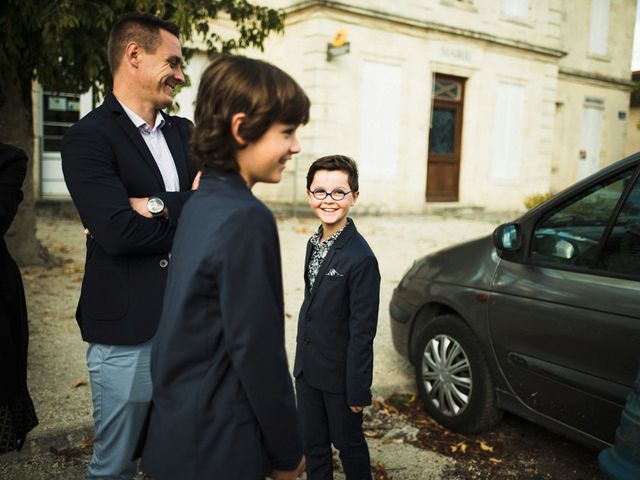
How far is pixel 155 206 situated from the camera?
217 cm

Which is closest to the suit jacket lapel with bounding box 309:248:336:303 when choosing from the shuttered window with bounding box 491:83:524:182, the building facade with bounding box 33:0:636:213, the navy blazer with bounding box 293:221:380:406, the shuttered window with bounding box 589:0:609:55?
the navy blazer with bounding box 293:221:380:406

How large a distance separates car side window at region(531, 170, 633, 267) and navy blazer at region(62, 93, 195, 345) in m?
1.97

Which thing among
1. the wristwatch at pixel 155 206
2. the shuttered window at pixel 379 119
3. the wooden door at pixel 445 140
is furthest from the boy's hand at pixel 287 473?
the wooden door at pixel 445 140

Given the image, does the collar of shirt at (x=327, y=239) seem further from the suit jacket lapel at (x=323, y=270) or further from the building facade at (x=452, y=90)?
the building facade at (x=452, y=90)

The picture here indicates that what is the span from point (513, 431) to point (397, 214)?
37.7ft

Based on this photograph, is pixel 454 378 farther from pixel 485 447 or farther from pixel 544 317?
pixel 544 317

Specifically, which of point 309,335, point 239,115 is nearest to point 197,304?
point 239,115

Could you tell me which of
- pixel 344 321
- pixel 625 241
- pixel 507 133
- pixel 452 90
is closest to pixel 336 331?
pixel 344 321

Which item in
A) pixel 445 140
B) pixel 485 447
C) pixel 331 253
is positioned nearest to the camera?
pixel 331 253

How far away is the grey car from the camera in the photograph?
2.80m

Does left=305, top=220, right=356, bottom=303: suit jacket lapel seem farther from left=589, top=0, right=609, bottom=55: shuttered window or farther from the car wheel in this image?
left=589, top=0, right=609, bottom=55: shuttered window

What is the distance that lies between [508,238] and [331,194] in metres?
1.27

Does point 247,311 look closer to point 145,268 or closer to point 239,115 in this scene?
point 239,115

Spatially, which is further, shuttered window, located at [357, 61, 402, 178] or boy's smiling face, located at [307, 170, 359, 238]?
shuttered window, located at [357, 61, 402, 178]
